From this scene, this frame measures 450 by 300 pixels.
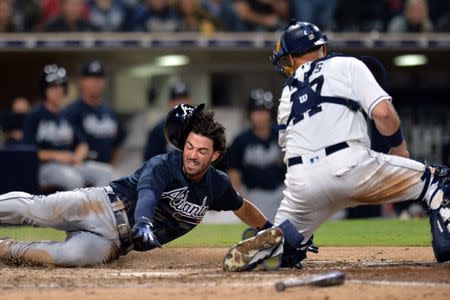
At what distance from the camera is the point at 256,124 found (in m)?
11.7

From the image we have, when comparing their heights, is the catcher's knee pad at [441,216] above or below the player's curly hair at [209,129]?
below

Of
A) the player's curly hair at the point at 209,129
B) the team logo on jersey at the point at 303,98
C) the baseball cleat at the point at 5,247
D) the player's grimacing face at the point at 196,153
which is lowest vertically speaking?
the baseball cleat at the point at 5,247

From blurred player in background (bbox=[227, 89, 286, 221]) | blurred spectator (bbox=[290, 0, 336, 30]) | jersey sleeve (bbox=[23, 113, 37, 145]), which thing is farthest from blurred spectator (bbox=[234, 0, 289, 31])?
jersey sleeve (bbox=[23, 113, 37, 145])

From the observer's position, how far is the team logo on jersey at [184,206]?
6.02m

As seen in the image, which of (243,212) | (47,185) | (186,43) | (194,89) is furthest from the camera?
(194,89)

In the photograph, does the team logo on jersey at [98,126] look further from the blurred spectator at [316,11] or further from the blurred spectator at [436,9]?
the blurred spectator at [436,9]

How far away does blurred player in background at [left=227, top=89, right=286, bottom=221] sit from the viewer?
11.7 meters

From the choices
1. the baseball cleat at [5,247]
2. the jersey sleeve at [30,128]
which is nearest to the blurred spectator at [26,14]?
the jersey sleeve at [30,128]

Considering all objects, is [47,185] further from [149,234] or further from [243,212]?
[149,234]

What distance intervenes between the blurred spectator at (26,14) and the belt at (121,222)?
701cm

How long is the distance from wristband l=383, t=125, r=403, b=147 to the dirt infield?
72 centimetres

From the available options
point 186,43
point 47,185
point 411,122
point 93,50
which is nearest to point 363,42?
point 411,122

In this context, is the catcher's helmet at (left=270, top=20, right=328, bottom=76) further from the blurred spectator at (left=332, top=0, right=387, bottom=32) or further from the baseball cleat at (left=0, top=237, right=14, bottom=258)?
the blurred spectator at (left=332, top=0, right=387, bottom=32)

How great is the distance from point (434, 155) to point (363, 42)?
5.46 ft
